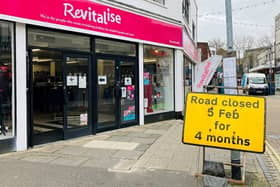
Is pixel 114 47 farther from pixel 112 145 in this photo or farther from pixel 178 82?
pixel 178 82

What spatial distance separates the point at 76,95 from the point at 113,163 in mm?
3060

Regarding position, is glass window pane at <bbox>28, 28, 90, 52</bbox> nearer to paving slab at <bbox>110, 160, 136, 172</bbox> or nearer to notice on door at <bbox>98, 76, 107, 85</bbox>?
notice on door at <bbox>98, 76, 107, 85</bbox>

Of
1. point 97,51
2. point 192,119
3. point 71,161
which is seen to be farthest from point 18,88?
point 192,119

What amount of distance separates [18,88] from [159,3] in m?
6.77

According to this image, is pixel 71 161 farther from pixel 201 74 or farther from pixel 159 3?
pixel 159 3

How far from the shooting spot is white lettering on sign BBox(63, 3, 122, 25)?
7.70 meters

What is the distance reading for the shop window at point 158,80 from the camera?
11.0 meters

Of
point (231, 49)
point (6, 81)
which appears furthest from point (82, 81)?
point (231, 49)

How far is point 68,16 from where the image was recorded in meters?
7.67

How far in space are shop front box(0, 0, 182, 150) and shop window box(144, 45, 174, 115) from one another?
1.6 inches

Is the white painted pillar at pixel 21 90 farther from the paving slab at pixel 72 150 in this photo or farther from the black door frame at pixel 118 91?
the black door frame at pixel 118 91

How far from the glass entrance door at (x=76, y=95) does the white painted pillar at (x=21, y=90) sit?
124 cm

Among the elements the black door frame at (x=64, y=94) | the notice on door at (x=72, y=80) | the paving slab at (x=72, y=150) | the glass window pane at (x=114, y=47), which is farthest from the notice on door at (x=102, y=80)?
the paving slab at (x=72, y=150)

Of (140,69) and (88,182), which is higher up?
(140,69)
